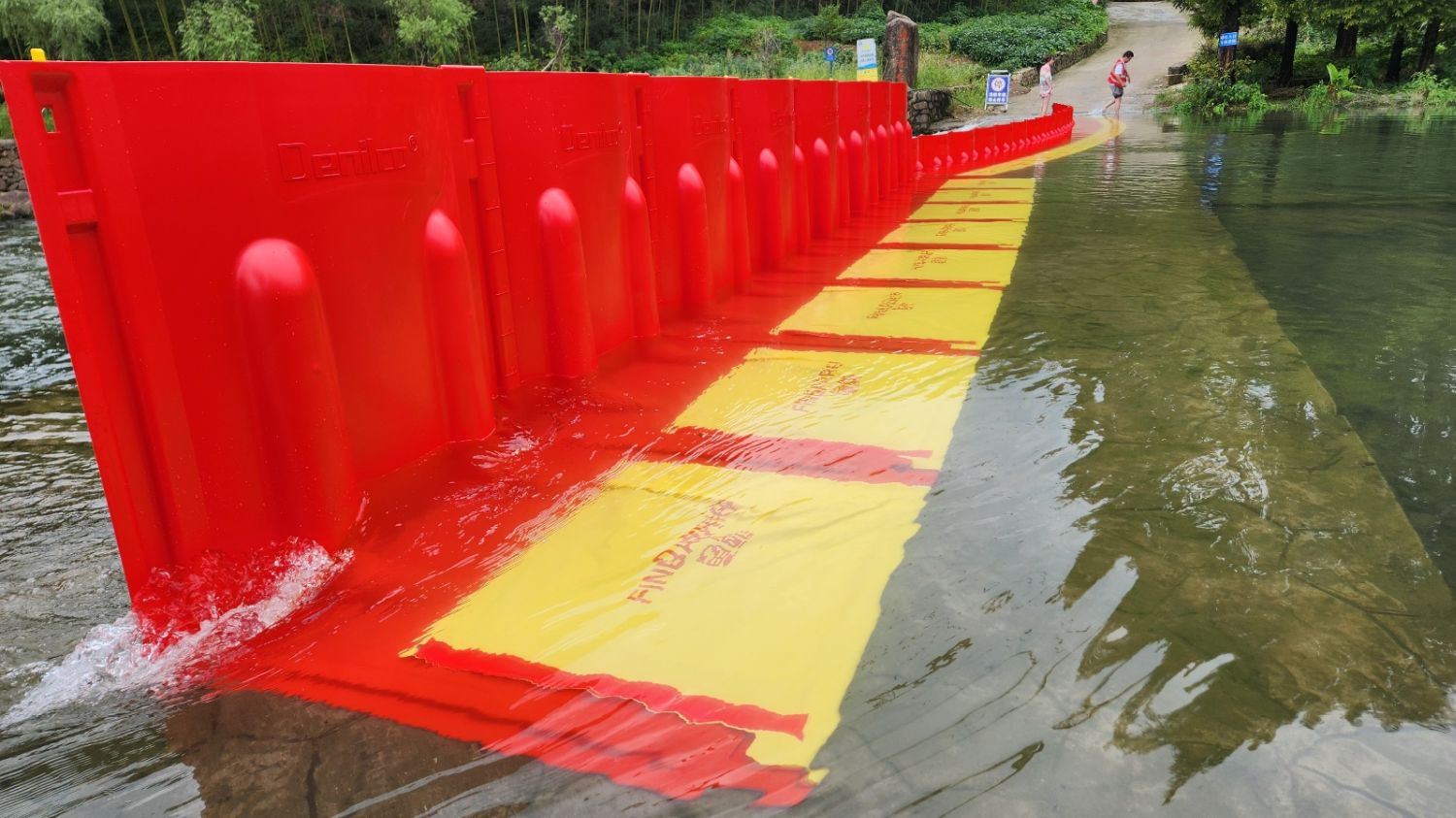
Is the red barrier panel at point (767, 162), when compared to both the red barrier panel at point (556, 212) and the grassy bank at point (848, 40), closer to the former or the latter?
the red barrier panel at point (556, 212)

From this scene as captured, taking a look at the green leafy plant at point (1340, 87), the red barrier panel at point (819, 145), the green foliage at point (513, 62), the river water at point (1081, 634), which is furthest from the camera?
the green foliage at point (513, 62)

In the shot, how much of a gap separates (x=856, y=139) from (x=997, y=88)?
15725 millimetres

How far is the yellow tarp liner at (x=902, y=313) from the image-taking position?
15.6 ft

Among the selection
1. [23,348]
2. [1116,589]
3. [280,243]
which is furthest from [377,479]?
[23,348]

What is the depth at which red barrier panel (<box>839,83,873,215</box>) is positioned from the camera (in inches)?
337

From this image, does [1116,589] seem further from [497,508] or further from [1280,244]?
[1280,244]

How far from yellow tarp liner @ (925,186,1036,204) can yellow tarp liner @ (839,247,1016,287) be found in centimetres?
309

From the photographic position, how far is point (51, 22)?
25.1 meters

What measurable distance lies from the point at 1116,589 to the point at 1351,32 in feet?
117

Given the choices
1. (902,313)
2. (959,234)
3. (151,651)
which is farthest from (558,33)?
(151,651)

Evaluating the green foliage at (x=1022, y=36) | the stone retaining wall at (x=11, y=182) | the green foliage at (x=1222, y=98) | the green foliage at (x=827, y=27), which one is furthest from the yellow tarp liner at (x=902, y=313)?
the green foliage at (x=827, y=27)

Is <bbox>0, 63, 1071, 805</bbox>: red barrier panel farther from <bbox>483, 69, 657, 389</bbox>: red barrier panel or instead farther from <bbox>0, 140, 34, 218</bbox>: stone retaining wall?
<bbox>0, 140, 34, 218</bbox>: stone retaining wall

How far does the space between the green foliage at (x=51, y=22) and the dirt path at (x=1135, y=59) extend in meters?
25.4

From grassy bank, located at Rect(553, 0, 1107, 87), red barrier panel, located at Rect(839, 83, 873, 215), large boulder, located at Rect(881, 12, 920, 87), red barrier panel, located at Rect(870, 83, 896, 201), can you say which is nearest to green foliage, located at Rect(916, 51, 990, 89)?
grassy bank, located at Rect(553, 0, 1107, 87)
